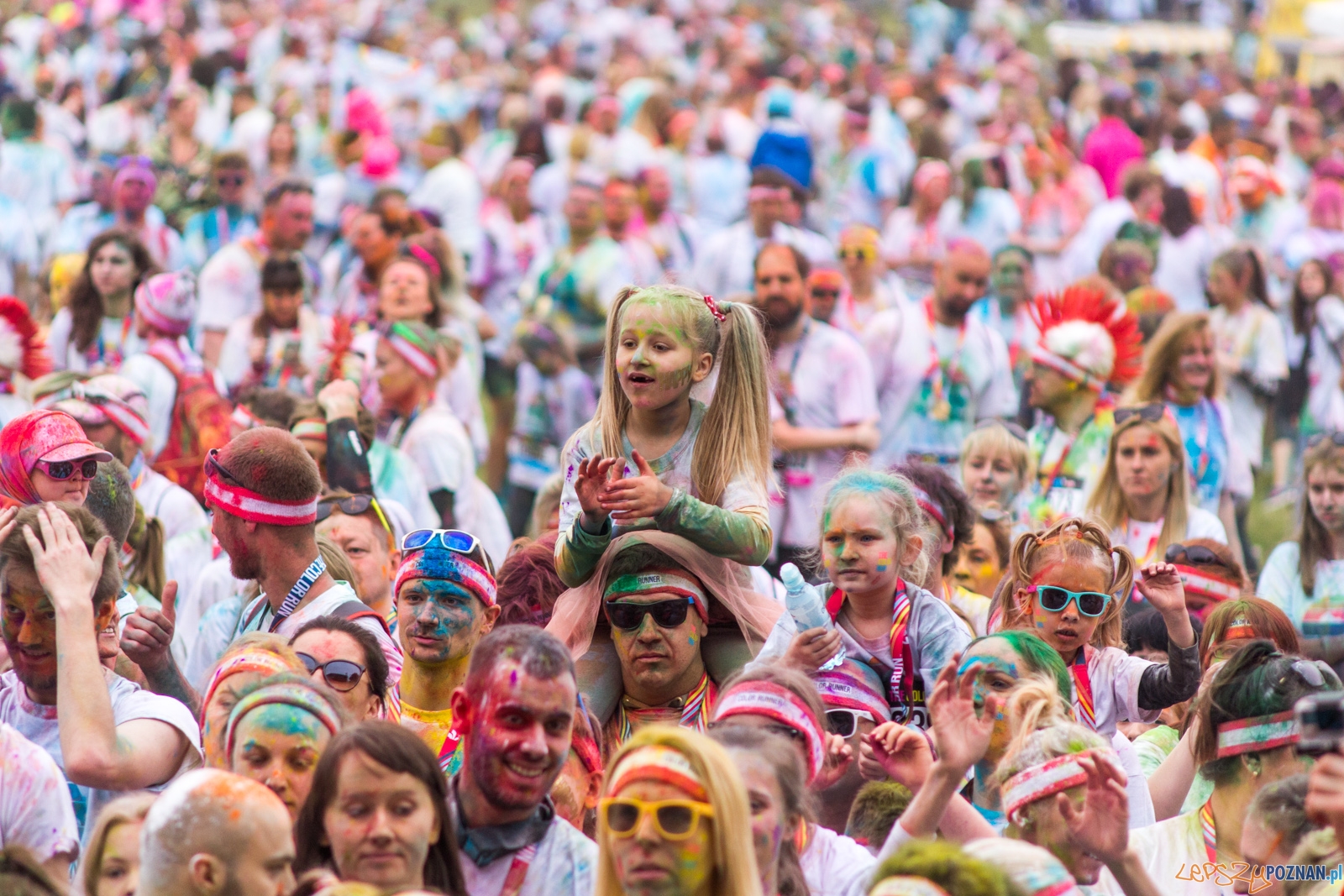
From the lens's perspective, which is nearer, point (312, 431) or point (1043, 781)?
point (1043, 781)

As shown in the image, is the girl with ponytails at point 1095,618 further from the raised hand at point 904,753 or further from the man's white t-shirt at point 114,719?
the man's white t-shirt at point 114,719

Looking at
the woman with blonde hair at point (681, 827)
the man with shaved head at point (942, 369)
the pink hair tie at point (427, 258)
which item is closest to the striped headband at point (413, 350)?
the pink hair tie at point (427, 258)

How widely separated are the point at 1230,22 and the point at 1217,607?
28.8 metres

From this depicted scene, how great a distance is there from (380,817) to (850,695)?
5.43 feet

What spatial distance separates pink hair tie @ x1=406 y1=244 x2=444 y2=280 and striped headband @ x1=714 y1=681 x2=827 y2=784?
6.01 m

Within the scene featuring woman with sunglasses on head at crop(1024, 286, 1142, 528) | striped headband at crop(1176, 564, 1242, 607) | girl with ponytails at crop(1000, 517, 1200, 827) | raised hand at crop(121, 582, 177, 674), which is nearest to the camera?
raised hand at crop(121, 582, 177, 674)

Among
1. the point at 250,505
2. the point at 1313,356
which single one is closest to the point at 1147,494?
the point at 250,505

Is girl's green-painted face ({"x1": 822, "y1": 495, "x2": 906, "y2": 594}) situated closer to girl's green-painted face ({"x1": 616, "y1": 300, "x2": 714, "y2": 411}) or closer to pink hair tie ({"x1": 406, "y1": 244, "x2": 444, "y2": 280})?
girl's green-painted face ({"x1": 616, "y1": 300, "x2": 714, "y2": 411})

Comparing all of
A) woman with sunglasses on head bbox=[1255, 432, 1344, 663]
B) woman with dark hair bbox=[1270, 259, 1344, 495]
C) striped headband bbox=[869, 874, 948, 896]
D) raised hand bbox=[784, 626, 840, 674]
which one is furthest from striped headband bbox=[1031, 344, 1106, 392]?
striped headband bbox=[869, 874, 948, 896]

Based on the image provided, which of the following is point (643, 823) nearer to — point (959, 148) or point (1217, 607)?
point (1217, 607)

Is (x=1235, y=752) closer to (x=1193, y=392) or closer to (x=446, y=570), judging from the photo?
(x=446, y=570)

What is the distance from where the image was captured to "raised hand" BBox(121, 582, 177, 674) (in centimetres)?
502

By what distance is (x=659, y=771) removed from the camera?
3.74 meters

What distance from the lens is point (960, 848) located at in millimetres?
3602
